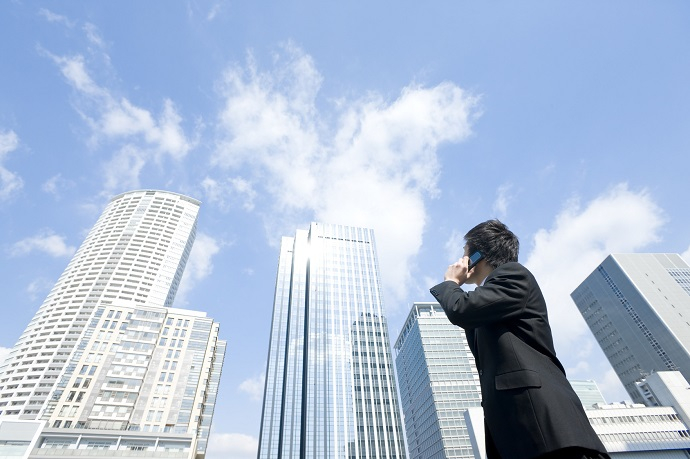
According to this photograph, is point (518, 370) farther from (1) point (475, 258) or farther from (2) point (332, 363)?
(2) point (332, 363)

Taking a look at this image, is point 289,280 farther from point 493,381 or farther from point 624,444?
point 493,381

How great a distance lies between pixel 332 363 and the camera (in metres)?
78.4

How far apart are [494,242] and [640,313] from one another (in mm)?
104376

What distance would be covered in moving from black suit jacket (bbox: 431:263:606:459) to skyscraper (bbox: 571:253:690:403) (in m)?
98.4

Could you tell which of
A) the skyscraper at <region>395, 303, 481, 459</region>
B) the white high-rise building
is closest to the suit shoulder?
the skyscraper at <region>395, 303, 481, 459</region>

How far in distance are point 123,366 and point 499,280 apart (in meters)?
63.9

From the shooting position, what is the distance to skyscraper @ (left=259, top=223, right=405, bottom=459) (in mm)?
68812

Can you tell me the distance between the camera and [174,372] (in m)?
51.8

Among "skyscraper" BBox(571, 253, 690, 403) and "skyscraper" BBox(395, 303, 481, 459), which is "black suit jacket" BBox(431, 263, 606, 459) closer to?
"skyscraper" BBox(395, 303, 481, 459)

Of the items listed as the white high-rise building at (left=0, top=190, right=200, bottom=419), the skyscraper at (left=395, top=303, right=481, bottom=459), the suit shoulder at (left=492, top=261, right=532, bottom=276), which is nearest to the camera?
the suit shoulder at (left=492, top=261, right=532, bottom=276)

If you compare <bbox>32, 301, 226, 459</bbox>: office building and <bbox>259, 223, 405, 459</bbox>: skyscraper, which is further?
<bbox>259, 223, 405, 459</bbox>: skyscraper

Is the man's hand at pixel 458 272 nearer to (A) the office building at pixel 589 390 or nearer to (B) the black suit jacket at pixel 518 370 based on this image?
(B) the black suit jacket at pixel 518 370

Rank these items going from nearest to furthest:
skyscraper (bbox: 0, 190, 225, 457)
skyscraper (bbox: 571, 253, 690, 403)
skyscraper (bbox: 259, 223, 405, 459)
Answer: skyscraper (bbox: 0, 190, 225, 457) < skyscraper (bbox: 259, 223, 405, 459) < skyscraper (bbox: 571, 253, 690, 403)

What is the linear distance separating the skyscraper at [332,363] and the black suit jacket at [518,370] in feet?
254
